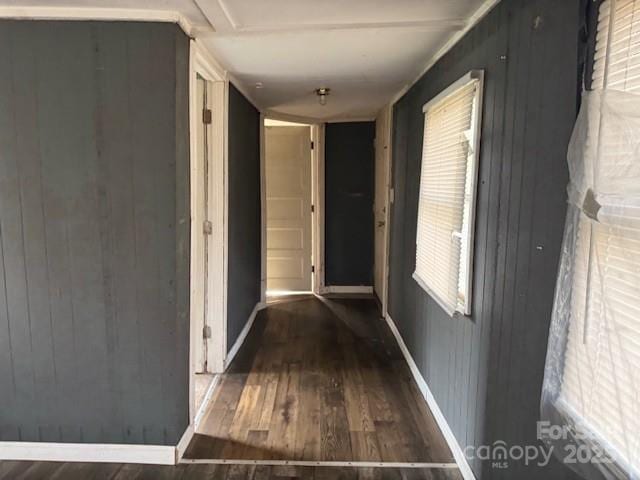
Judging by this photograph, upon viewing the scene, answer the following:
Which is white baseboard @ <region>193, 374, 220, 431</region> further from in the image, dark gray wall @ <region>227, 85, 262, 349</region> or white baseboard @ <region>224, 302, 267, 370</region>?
dark gray wall @ <region>227, 85, 262, 349</region>

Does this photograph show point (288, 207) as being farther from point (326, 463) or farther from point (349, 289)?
point (326, 463)

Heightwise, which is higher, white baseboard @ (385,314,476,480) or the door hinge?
the door hinge

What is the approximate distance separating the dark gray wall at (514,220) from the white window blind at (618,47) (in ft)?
0.32

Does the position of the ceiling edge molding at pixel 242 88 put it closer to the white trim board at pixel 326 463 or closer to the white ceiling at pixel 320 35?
the white ceiling at pixel 320 35

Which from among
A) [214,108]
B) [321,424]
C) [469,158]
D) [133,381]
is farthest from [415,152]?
[133,381]

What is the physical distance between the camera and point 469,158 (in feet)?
6.61

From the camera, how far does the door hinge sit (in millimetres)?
2844

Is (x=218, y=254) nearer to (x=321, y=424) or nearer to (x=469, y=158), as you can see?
(x=321, y=424)

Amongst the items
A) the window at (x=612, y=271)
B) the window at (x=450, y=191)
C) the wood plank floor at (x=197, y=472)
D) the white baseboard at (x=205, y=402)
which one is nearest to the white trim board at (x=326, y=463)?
the wood plank floor at (x=197, y=472)

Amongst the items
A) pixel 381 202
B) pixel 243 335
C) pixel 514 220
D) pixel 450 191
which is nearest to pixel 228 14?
pixel 450 191

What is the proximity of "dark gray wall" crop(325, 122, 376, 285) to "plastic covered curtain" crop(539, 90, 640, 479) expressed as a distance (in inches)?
163

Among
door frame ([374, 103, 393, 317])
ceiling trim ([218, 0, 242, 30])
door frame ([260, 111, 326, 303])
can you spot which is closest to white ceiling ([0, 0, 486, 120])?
ceiling trim ([218, 0, 242, 30])

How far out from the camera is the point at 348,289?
5.42m

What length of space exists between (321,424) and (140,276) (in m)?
1.27
